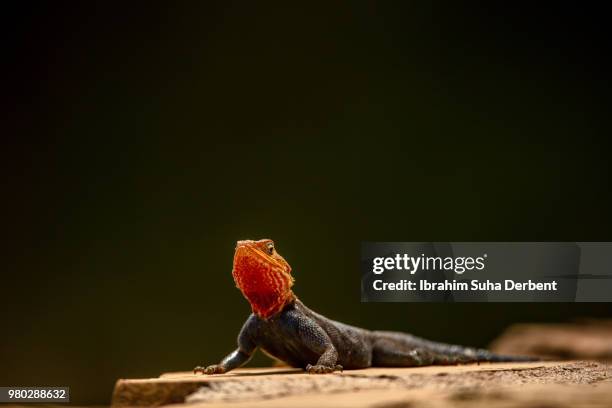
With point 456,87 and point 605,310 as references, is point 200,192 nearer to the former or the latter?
point 456,87

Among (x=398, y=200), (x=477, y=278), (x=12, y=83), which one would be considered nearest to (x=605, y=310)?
(x=477, y=278)

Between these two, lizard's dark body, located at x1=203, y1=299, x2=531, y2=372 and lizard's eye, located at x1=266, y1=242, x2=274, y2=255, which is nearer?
lizard's eye, located at x1=266, y1=242, x2=274, y2=255

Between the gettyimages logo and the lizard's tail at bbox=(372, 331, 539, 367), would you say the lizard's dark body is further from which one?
the gettyimages logo

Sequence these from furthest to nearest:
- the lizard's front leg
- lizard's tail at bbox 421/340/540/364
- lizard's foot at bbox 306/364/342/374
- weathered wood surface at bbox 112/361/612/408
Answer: lizard's tail at bbox 421/340/540/364
the lizard's front leg
lizard's foot at bbox 306/364/342/374
weathered wood surface at bbox 112/361/612/408

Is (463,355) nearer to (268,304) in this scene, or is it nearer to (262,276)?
(268,304)

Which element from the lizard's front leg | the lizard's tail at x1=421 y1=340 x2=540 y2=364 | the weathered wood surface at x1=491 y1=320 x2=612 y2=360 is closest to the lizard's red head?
the lizard's front leg
